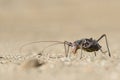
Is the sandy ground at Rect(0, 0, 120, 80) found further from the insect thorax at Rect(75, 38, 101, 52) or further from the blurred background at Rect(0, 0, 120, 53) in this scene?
the insect thorax at Rect(75, 38, 101, 52)

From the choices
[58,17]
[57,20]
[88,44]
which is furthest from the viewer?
[58,17]

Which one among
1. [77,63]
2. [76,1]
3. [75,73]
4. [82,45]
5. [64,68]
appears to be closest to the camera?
[75,73]

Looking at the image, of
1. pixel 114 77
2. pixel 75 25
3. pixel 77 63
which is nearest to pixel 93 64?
pixel 77 63

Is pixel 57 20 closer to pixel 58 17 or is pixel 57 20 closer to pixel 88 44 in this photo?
pixel 58 17

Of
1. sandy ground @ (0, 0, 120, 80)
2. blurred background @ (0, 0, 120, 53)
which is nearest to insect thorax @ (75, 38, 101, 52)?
sandy ground @ (0, 0, 120, 80)

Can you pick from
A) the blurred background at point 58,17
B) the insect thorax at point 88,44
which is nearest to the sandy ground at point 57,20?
the blurred background at point 58,17

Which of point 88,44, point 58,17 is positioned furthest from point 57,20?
point 88,44

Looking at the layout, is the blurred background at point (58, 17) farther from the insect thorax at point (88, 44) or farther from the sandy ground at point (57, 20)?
the insect thorax at point (88, 44)

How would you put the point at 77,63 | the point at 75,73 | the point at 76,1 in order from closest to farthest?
the point at 75,73 < the point at 77,63 < the point at 76,1

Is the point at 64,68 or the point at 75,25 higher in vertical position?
the point at 75,25

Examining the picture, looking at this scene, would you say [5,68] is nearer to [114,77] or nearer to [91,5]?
[114,77]
